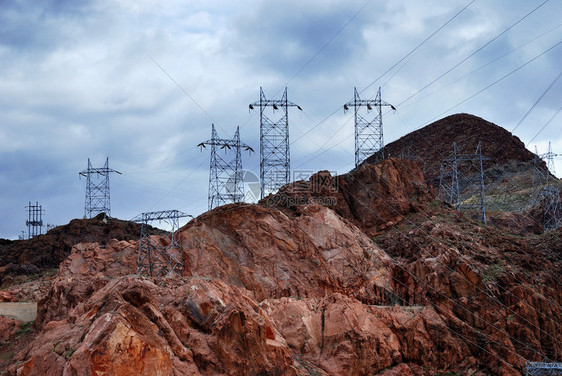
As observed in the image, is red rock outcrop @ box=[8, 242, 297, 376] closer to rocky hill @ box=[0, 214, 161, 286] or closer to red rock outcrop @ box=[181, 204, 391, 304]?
red rock outcrop @ box=[181, 204, 391, 304]

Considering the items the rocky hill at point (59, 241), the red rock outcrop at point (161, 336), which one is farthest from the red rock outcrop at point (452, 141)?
the red rock outcrop at point (161, 336)

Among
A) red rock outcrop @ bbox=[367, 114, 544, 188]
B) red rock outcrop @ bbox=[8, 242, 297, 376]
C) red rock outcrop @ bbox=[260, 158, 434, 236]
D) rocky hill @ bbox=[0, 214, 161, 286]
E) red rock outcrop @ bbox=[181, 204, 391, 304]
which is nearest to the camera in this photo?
red rock outcrop @ bbox=[8, 242, 297, 376]

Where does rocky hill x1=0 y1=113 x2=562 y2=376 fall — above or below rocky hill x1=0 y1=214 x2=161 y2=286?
below

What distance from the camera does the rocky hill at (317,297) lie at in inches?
1015

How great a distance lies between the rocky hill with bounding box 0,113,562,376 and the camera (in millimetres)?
25781

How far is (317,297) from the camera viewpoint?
4103 cm

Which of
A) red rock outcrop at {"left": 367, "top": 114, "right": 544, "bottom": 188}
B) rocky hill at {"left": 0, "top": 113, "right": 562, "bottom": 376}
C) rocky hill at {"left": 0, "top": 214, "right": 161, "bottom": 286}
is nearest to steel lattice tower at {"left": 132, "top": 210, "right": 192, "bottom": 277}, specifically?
rocky hill at {"left": 0, "top": 113, "right": 562, "bottom": 376}

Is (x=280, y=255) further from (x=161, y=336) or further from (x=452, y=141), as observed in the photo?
(x=452, y=141)

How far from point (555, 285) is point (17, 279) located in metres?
47.1

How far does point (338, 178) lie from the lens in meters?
53.4

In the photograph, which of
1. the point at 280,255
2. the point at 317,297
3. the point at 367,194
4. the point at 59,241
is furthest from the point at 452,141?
the point at 317,297

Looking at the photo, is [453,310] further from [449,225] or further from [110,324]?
[110,324]

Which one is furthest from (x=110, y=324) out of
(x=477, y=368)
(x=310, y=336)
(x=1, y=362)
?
(x=477, y=368)

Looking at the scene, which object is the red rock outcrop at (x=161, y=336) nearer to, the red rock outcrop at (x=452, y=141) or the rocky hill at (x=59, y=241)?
the rocky hill at (x=59, y=241)
